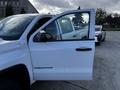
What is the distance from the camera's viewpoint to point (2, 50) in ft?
12.4

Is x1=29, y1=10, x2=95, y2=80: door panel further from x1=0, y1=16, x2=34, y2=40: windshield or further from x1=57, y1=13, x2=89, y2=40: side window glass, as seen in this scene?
x1=0, y1=16, x2=34, y2=40: windshield

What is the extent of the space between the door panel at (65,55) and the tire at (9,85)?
58cm

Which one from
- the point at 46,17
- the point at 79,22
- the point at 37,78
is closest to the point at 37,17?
the point at 46,17

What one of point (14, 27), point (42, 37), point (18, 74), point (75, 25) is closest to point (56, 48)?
point (42, 37)

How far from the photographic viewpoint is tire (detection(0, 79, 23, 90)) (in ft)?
12.4

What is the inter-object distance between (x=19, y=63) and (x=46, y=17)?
1.74 m

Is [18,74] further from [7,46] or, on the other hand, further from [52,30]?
[52,30]

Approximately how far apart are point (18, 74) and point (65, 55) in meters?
0.95

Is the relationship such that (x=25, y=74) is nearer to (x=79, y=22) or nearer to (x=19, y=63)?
(x=19, y=63)

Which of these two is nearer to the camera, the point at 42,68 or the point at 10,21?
the point at 42,68

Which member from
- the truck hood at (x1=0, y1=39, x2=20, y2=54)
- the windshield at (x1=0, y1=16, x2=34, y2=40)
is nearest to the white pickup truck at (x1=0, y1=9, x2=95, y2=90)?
the windshield at (x1=0, y1=16, x2=34, y2=40)

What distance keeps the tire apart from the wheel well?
52 mm

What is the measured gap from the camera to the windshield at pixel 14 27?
15.3 ft

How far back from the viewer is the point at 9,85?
3.96 metres
